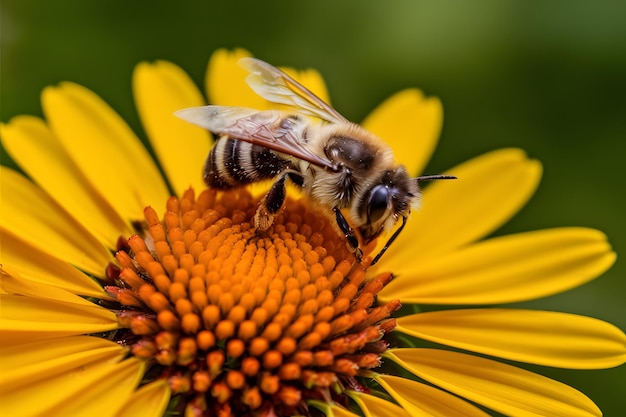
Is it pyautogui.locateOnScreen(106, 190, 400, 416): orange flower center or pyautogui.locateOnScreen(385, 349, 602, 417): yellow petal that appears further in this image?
pyautogui.locateOnScreen(385, 349, 602, 417): yellow petal

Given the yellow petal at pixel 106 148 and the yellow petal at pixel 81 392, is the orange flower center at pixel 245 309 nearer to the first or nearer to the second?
the yellow petal at pixel 81 392

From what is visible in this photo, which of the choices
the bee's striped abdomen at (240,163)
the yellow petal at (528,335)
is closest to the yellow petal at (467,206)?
the yellow petal at (528,335)

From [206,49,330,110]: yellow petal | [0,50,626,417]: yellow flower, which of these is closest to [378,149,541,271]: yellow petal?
[0,50,626,417]: yellow flower

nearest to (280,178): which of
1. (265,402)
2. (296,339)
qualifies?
(296,339)

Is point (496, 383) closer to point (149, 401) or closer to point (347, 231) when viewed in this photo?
point (347, 231)

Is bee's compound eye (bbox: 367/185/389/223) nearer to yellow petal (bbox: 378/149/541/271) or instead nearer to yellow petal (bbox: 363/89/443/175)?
yellow petal (bbox: 378/149/541/271)

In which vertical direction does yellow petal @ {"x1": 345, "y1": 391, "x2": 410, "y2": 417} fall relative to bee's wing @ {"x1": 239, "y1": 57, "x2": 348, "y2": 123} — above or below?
below

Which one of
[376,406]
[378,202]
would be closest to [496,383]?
[376,406]
